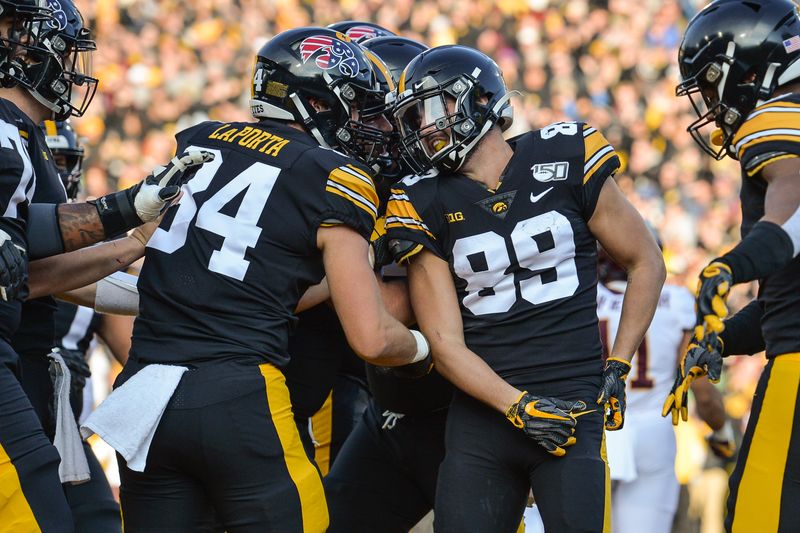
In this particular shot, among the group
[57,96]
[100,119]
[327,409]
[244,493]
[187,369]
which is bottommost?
[100,119]

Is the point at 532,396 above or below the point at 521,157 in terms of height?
below

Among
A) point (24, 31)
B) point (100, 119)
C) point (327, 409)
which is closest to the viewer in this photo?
point (24, 31)

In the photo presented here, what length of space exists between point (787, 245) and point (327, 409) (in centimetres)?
226

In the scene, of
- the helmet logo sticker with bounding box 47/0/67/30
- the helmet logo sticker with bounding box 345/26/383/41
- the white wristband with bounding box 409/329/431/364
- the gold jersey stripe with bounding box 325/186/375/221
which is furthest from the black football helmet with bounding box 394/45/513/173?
the helmet logo sticker with bounding box 345/26/383/41

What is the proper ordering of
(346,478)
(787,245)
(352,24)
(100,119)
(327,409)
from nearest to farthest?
(787,245) → (346,478) → (327,409) → (352,24) → (100,119)

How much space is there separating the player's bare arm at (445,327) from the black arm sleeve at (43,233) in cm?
113

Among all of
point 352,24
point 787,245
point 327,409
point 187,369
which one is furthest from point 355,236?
point 352,24

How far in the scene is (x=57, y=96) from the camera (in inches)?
150

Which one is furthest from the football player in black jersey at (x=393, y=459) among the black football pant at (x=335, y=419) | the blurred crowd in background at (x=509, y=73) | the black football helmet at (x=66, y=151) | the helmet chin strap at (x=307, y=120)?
the blurred crowd in background at (x=509, y=73)

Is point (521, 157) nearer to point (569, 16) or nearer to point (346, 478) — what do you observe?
point (346, 478)

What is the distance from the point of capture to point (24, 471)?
3.01 meters

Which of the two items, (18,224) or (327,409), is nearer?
(18,224)

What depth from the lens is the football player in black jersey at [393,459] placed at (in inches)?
159

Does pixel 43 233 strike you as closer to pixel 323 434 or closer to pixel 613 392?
pixel 323 434
